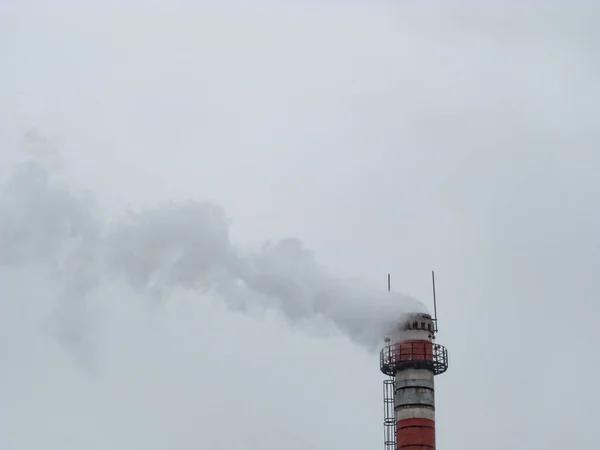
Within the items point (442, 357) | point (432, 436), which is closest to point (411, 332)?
point (442, 357)

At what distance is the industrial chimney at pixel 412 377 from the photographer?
48125 millimetres

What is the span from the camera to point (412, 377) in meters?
49.2

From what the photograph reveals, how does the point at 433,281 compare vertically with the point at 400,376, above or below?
above

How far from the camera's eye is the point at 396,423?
49.1 metres

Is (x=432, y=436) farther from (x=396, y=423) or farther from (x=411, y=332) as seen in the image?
(x=411, y=332)

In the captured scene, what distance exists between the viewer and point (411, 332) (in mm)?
50375

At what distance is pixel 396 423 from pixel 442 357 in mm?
4436

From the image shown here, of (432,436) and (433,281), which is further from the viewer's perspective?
(433,281)

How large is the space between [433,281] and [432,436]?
369 inches

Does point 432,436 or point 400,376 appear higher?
point 400,376

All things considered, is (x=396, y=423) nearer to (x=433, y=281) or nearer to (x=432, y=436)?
(x=432, y=436)

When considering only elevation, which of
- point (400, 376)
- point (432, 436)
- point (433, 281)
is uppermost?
point (433, 281)

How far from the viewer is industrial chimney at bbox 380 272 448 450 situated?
1895 inches

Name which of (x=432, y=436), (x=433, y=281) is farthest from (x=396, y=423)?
(x=433, y=281)
